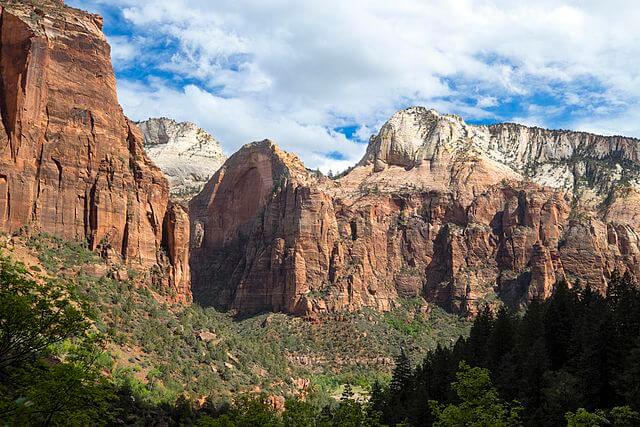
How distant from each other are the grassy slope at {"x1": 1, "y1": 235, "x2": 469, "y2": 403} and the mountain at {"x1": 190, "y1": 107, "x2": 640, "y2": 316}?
35.2 ft

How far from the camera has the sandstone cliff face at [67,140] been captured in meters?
86.7

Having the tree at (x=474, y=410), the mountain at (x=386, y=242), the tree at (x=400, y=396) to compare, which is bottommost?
the tree at (x=400, y=396)

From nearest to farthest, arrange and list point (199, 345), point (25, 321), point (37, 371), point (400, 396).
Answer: point (25, 321)
point (37, 371)
point (400, 396)
point (199, 345)

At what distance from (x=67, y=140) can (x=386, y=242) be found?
111m

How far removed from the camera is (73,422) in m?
25.8

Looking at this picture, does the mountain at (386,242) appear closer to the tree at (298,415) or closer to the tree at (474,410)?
the tree at (298,415)

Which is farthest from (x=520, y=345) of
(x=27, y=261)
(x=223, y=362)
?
(x=27, y=261)

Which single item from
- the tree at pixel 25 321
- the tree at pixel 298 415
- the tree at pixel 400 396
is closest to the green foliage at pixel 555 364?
the tree at pixel 400 396

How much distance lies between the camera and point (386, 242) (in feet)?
620

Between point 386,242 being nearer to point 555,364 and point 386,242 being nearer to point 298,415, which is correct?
point 555,364

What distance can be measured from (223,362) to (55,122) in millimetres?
39717

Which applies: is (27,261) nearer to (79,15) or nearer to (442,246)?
(79,15)

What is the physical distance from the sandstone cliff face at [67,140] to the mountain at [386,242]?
6897 centimetres

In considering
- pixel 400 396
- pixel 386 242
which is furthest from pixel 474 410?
pixel 386 242
